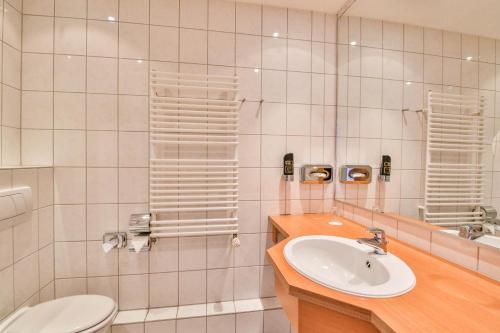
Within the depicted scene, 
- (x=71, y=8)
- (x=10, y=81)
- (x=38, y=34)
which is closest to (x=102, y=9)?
(x=71, y=8)

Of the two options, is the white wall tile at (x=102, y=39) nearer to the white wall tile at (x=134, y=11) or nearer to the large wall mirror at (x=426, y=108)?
the white wall tile at (x=134, y=11)

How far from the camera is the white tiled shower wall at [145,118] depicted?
59.2 inches

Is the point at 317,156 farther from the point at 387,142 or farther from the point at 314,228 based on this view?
the point at 314,228

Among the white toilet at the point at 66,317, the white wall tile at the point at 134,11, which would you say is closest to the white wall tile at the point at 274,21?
the white wall tile at the point at 134,11

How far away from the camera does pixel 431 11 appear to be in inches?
45.8

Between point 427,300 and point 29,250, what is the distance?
203 cm

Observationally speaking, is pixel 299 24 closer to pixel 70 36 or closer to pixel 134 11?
pixel 134 11

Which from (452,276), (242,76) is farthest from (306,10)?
(452,276)

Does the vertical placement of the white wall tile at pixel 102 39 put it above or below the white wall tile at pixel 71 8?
below

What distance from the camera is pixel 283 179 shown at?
5.77ft

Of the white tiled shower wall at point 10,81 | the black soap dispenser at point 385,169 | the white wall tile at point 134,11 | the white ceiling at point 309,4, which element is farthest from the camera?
the white ceiling at point 309,4

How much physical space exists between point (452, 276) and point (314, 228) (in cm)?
69

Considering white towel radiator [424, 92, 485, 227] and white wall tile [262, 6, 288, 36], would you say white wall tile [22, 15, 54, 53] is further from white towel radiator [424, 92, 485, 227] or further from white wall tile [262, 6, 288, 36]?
white towel radiator [424, 92, 485, 227]

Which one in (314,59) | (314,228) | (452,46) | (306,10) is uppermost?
(306,10)
